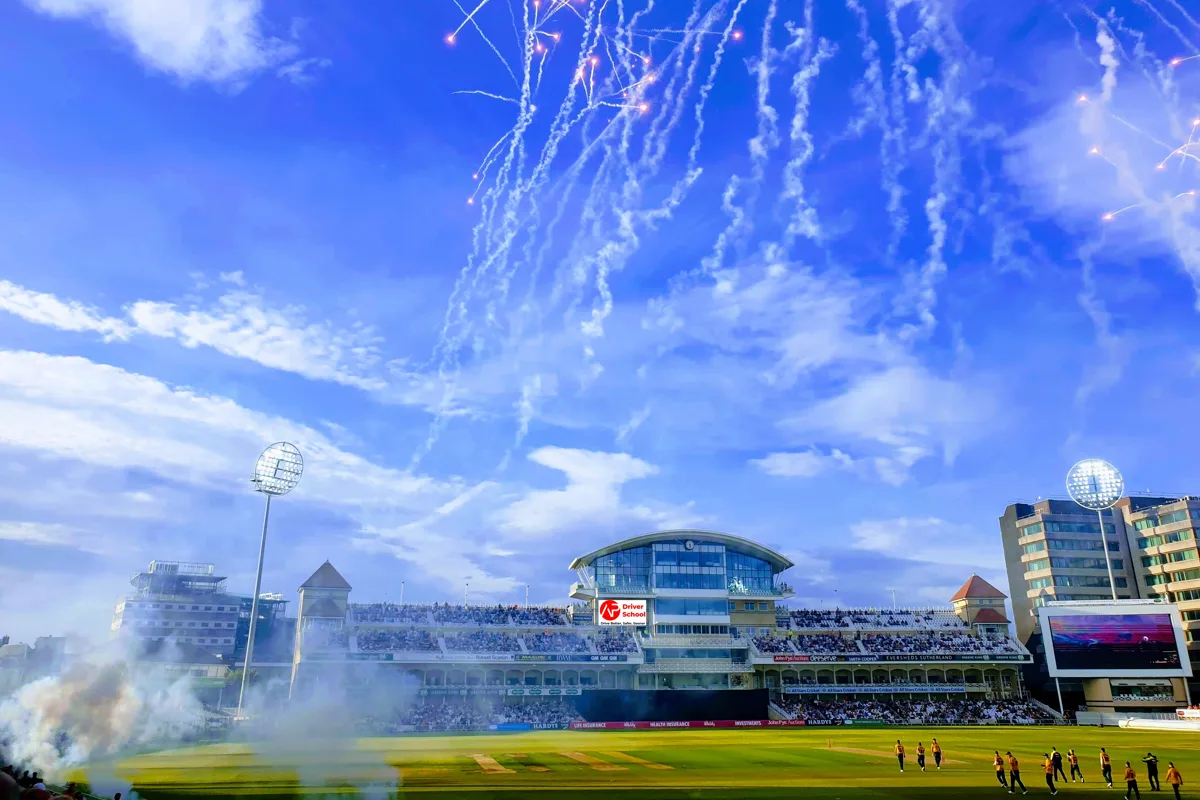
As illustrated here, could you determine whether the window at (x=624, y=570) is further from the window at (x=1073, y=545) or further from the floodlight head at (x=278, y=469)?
the window at (x=1073, y=545)

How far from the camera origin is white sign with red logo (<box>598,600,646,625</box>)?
95688 mm

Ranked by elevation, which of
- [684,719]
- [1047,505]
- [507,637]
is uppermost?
[1047,505]

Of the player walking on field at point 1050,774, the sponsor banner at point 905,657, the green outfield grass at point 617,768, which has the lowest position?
the green outfield grass at point 617,768

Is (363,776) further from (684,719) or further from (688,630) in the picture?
(688,630)

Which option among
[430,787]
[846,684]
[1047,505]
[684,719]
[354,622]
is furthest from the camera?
[1047,505]

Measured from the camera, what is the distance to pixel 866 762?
44781 mm

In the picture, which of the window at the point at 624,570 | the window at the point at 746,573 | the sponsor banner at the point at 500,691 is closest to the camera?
the sponsor banner at the point at 500,691

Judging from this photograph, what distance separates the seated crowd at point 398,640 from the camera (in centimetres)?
8417

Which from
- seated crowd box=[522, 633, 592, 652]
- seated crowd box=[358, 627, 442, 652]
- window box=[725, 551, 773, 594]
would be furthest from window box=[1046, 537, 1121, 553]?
seated crowd box=[358, 627, 442, 652]

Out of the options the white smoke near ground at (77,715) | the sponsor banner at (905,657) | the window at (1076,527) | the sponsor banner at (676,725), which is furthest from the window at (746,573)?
the white smoke near ground at (77,715)

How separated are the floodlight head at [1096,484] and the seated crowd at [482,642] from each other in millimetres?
74159

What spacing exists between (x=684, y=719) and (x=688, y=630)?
1821 cm

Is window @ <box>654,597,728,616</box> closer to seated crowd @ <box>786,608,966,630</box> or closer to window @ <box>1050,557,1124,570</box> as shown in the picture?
seated crowd @ <box>786,608,966,630</box>

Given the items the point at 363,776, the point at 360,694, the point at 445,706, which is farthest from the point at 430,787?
the point at 445,706
